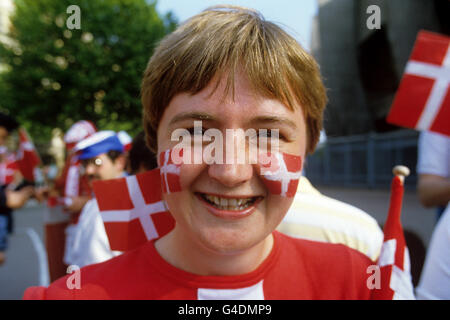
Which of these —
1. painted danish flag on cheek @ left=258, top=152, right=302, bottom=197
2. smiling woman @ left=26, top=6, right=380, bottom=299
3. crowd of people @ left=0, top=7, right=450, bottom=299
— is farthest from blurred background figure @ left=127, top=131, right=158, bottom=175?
painted danish flag on cheek @ left=258, top=152, right=302, bottom=197

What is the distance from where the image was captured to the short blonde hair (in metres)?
1.11

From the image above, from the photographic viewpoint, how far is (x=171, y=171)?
1.14 m

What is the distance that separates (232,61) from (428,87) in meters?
1.03

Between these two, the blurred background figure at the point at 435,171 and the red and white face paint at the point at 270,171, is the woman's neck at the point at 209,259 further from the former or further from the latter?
the blurred background figure at the point at 435,171

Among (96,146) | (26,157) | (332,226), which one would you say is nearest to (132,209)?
(332,226)

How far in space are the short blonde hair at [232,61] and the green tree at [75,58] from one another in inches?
280

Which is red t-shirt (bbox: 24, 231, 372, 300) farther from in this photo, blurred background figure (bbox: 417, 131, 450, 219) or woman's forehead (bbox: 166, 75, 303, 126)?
blurred background figure (bbox: 417, 131, 450, 219)

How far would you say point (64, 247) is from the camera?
13.1 feet

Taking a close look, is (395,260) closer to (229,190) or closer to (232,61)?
(229,190)

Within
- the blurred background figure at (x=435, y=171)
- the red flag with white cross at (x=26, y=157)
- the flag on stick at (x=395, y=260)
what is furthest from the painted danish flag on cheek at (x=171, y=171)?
the red flag with white cross at (x=26, y=157)

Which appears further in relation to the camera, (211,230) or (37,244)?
(37,244)
